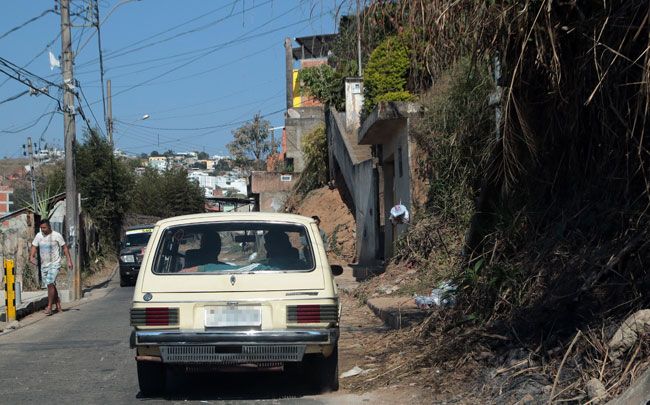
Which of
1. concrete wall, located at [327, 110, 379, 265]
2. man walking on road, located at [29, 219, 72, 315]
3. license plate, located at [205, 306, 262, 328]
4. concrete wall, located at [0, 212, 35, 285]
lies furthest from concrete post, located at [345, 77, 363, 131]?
license plate, located at [205, 306, 262, 328]

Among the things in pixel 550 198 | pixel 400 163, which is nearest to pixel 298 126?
pixel 400 163

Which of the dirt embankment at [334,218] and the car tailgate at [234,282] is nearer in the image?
the car tailgate at [234,282]

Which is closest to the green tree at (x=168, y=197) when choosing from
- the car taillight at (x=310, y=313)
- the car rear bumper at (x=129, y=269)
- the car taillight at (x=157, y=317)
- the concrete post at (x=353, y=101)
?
the car rear bumper at (x=129, y=269)

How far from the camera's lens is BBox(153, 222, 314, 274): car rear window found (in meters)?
7.16

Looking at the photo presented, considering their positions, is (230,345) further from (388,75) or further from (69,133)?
(69,133)

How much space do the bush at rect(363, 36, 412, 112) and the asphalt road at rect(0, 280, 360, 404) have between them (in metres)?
9.93

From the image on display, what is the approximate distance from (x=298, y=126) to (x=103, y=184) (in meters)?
13.2

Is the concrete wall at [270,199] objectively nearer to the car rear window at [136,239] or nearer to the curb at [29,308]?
the car rear window at [136,239]

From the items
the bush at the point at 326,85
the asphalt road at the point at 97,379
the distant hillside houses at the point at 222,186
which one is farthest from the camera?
the distant hillside houses at the point at 222,186

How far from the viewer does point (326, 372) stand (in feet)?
23.2

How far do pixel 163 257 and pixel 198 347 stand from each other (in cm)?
99

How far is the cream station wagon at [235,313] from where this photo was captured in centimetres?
652

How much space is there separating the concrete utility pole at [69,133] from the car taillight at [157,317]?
49.6 ft

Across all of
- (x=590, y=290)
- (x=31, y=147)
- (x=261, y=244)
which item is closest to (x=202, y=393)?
(x=261, y=244)
